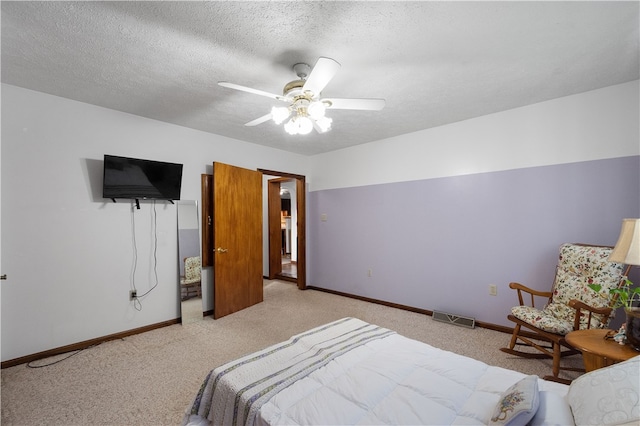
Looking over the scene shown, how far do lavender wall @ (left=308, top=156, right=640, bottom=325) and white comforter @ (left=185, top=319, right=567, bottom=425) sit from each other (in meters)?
2.06

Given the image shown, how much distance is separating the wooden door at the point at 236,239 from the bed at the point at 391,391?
2.22m

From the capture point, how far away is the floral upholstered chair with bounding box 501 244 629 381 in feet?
7.32

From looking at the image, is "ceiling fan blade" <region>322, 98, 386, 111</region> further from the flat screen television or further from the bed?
the flat screen television

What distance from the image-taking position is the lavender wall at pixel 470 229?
268 cm

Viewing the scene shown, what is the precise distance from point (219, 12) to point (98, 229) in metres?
2.59

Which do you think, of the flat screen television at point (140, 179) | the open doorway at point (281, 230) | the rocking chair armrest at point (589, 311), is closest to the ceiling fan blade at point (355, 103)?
the rocking chair armrest at point (589, 311)

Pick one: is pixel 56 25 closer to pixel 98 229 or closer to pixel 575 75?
pixel 98 229

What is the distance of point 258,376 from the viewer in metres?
1.43

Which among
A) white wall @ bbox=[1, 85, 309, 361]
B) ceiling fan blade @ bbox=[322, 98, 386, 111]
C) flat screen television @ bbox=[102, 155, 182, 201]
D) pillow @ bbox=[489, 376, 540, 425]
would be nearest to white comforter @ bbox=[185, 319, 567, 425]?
pillow @ bbox=[489, 376, 540, 425]

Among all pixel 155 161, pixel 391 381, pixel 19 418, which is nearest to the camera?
pixel 391 381

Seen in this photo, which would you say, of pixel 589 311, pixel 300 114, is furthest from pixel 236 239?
pixel 589 311

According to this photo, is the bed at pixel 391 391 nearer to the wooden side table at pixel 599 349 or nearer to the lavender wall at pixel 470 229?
the wooden side table at pixel 599 349

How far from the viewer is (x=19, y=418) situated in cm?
184

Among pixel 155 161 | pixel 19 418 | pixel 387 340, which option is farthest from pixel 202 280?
pixel 387 340
